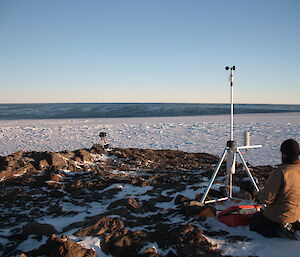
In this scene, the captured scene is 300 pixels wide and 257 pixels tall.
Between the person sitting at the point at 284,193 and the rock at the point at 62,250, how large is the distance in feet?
7.60

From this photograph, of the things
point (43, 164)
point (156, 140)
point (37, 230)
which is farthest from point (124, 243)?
point (156, 140)

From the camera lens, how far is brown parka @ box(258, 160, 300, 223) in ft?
10.8

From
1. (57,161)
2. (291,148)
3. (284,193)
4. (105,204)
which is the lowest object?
(105,204)

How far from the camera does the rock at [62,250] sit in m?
3.07

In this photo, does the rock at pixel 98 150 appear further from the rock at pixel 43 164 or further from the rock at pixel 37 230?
the rock at pixel 37 230

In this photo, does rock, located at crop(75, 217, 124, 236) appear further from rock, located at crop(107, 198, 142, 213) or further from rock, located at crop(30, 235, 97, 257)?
rock, located at crop(107, 198, 142, 213)

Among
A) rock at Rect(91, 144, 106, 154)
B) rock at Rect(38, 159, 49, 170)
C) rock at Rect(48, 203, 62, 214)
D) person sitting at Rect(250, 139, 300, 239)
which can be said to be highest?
person sitting at Rect(250, 139, 300, 239)

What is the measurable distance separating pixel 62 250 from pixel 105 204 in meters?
2.37

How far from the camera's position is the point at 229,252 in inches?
131

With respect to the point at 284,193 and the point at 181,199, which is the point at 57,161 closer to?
the point at 181,199

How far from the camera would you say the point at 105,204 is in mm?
5449

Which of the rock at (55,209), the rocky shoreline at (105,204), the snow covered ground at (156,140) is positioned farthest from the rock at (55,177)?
the snow covered ground at (156,140)

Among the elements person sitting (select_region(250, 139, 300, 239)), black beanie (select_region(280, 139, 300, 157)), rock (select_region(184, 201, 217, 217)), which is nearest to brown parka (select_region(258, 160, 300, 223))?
person sitting (select_region(250, 139, 300, 239))

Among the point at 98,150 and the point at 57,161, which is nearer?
the point at 57,161
